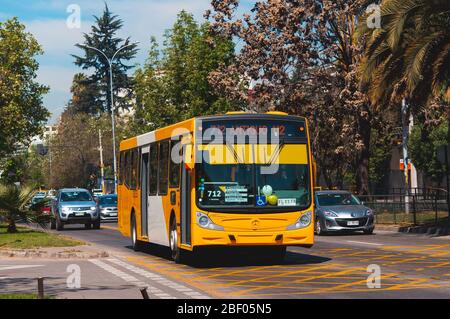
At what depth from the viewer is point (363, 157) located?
158 ft

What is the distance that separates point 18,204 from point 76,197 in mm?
13097

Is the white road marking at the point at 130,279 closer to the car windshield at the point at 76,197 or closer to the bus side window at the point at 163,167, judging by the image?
the bus side window at the point at 163,167

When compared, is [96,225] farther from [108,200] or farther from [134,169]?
[134,169]

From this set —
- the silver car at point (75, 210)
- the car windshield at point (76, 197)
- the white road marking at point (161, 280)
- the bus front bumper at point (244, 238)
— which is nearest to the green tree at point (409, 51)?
the bus front bumper at point (244, 238)

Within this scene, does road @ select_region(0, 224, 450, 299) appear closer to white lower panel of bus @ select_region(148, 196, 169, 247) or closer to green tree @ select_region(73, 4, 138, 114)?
white lower panel of bus @ select_region(148, 196, 169, 247)

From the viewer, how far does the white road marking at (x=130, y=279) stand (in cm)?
1461

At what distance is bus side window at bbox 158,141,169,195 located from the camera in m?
22.8

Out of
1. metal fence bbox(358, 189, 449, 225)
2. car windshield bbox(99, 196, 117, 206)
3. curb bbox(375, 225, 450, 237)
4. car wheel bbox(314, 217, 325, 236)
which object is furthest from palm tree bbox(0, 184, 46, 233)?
car windshield bbox(99, 196, 117, 206)

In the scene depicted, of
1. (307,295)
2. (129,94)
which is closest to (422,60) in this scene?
(307,295)

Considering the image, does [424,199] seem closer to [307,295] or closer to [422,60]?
[422,60]

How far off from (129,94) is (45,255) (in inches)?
3347

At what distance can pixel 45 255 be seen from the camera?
2372cm

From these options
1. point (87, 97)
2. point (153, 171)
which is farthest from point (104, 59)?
point (153, 171)

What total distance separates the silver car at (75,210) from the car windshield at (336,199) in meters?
14.3
